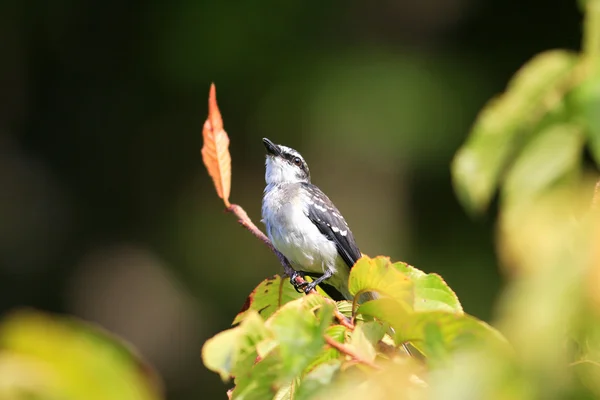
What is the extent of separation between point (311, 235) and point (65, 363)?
393 centimetres

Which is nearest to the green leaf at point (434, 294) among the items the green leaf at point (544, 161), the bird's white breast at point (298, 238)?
the green leaf at point (544, 161)

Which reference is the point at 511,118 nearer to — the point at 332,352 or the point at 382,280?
the point at 382,280

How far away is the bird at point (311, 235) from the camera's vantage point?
16.1ft

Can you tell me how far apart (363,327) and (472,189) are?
0.55 metres

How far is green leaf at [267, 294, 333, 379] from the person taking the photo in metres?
1.67

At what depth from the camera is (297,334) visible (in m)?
1.73

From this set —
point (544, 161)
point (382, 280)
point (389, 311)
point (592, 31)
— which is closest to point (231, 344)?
point (389, 311)

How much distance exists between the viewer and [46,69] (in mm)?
11438

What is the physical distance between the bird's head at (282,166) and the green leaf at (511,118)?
3.28m

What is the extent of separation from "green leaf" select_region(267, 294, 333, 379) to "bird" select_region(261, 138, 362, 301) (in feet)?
9.76

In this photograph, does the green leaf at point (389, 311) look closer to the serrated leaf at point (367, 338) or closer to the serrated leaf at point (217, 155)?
the serrated leaf at point (367, 338)

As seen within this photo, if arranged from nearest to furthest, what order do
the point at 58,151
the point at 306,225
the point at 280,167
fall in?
the point at 306,225 < the point at 280,167 < the point at 58,151

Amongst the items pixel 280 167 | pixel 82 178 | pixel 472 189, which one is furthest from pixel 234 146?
pixel 472 189

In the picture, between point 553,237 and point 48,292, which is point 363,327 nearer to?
point 553,237
